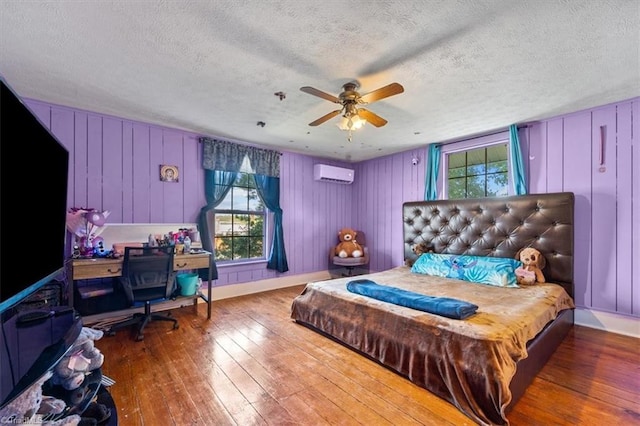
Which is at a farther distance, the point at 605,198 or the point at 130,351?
the point at 605,198

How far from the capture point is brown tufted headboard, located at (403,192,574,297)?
291 cm

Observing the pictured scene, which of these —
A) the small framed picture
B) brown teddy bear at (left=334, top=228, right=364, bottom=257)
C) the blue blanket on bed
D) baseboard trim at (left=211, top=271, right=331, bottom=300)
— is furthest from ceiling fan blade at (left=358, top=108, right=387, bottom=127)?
baseboard trim at (left=211, top=271, right=331, bottom=300)

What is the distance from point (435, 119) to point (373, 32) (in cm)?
175

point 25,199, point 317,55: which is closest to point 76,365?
point 25,199

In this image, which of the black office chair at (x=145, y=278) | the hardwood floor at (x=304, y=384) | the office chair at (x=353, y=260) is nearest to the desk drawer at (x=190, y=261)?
the black office chair at (x=145, y=278)

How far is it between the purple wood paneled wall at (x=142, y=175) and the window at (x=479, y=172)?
241 cm

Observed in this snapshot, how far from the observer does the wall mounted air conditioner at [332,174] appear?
15.9 ft

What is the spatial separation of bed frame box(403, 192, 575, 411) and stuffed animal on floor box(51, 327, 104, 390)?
2.75 meters

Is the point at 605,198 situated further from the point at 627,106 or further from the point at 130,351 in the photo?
the point at 130,351

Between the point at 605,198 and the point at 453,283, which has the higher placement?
the point at 605,198

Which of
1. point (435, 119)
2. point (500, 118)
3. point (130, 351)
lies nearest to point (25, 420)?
point (130, 351)

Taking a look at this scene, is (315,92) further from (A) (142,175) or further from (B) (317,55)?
(A) (142,175)

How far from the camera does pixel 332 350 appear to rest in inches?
96.1

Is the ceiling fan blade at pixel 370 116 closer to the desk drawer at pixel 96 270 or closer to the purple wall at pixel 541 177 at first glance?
the purple wall at pixel 541 177
